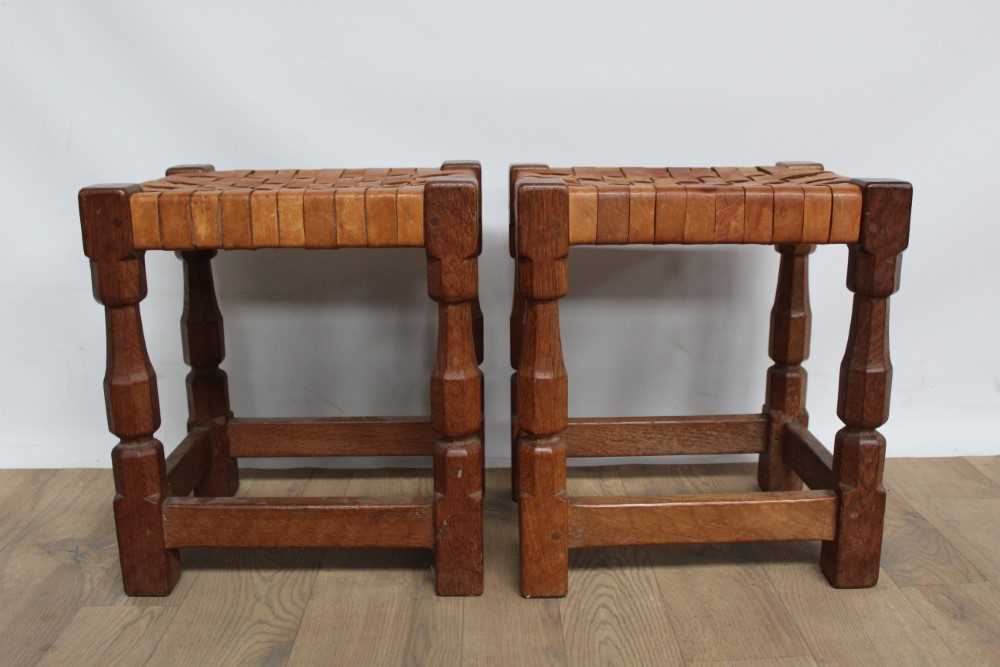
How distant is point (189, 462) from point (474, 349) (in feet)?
1.66

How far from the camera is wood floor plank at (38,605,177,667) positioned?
116 cm

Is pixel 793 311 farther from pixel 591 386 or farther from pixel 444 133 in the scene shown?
pixel 444 133

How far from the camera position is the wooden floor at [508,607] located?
1.16 meters

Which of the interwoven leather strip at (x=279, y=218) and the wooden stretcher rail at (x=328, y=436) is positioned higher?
the interwoven leather strip at (x=279, y=218)

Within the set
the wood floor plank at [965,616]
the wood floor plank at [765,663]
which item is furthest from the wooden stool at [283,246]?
the wood floor plank at [965,616]

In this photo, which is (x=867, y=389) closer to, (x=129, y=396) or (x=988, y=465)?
(x=988, y=465)

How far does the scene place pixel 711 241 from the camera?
117 centimetres

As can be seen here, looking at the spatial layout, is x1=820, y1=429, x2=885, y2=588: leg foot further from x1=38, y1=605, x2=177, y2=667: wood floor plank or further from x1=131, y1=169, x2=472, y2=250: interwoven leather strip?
x1=38, y1=605, x2=177, y2=667: wood floor plank

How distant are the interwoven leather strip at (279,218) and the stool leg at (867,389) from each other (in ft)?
1.81

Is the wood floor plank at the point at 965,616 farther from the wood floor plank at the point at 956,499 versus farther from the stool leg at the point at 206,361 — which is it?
the stool leg at the point at 206,361

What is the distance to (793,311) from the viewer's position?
1553 millimetres

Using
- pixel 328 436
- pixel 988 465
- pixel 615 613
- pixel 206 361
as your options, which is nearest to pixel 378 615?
pixel 615 613

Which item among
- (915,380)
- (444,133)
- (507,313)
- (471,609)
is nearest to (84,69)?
(444,133)

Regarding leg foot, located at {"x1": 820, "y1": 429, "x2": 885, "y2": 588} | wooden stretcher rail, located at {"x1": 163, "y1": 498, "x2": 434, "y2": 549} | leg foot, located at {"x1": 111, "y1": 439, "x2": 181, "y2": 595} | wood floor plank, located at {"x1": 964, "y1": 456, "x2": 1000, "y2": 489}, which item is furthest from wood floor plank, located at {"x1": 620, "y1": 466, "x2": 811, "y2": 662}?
leg foot, located at {"x1": 111, "y1": 439, "x2": 181, "y2": 595}
